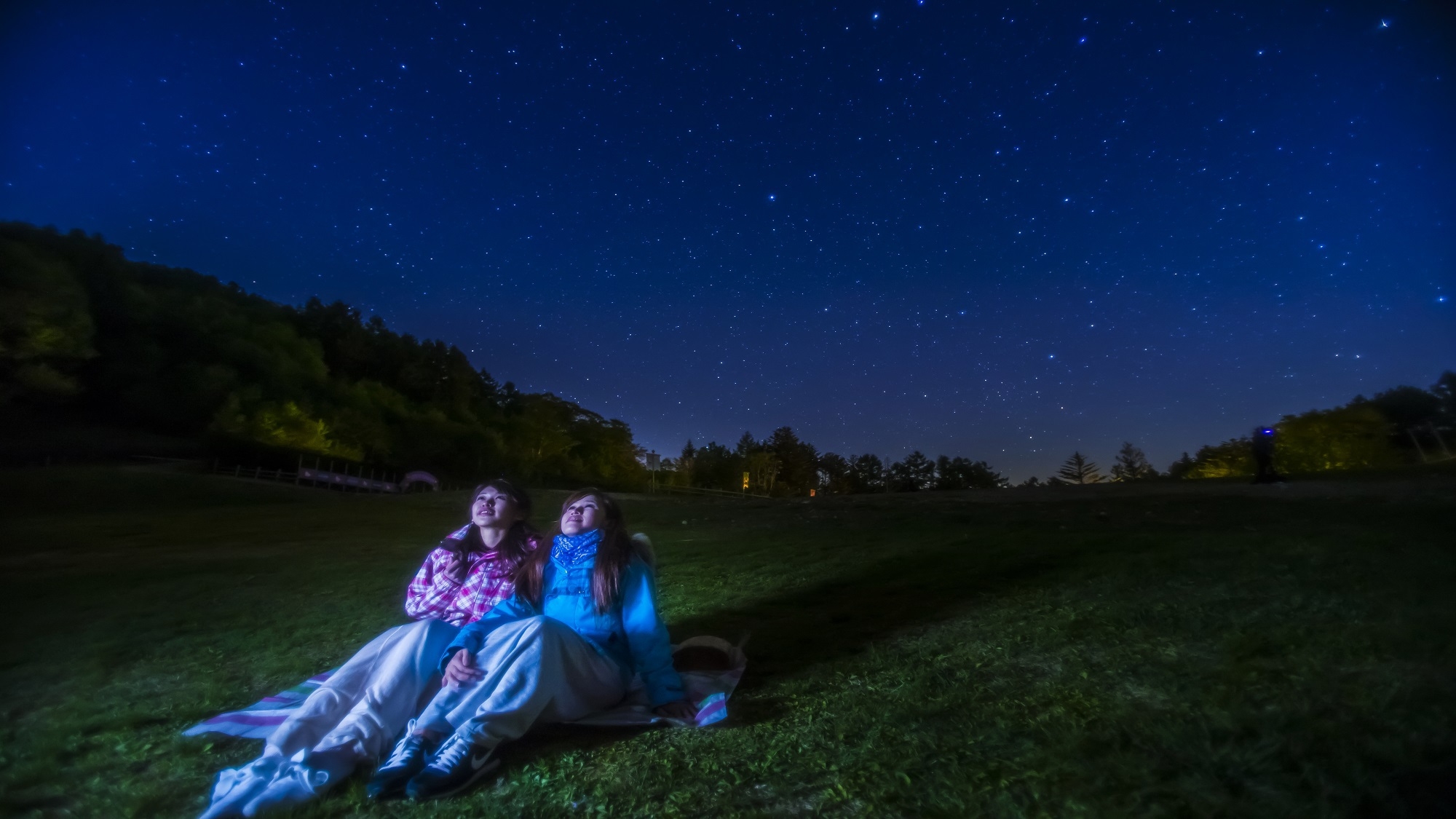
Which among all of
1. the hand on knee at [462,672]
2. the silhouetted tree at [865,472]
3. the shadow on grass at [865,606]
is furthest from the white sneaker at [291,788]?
Answer: the silhouetted tree at [865,472]

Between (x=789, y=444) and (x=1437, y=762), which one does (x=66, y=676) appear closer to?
(x=1437, y=762)

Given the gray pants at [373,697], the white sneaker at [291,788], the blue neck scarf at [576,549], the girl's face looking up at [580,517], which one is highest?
the girl's face looking up at [580,517]

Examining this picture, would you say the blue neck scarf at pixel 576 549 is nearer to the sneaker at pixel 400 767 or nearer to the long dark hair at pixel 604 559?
the long dark hair at pixel 604 559

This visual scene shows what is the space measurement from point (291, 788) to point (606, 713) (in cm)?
166

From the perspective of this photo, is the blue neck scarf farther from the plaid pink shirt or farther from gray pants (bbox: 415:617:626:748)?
gray pants (bbox: 415:617:626:748)

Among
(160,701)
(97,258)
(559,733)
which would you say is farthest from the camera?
(97,258)

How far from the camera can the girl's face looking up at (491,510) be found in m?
4.90

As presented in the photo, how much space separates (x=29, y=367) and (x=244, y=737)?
31550 millimetres

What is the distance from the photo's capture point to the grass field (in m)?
2.99

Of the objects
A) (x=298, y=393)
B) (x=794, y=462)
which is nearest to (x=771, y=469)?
(x=794, y=462)

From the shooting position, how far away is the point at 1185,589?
571cm

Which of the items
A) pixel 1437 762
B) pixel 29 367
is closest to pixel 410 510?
pixel 29 367

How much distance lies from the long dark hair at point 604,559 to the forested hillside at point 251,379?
101 ft

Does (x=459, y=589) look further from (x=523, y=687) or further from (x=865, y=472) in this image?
(x=865, y=472)
